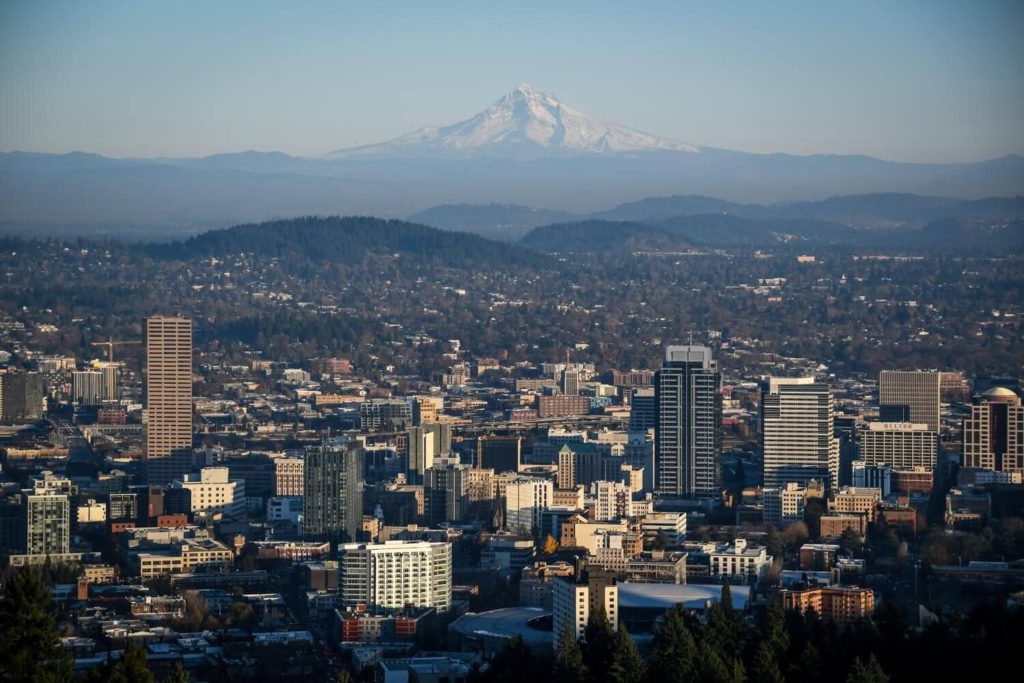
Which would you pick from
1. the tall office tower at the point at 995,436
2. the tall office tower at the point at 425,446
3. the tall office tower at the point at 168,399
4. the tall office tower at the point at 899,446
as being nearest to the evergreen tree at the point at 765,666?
the tall office tower at the point at 425,446

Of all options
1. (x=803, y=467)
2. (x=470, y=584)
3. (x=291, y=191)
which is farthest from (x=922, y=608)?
(x=291, y=191)

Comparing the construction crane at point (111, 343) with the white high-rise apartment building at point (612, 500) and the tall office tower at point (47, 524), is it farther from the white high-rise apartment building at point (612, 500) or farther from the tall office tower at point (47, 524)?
the tall office tower at point (47, 524)

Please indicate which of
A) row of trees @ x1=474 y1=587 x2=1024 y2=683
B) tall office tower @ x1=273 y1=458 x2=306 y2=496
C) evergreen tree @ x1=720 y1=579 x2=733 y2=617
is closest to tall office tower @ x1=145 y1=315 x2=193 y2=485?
tall office tower @ x1=273 y1=458 x2=306 y2=496

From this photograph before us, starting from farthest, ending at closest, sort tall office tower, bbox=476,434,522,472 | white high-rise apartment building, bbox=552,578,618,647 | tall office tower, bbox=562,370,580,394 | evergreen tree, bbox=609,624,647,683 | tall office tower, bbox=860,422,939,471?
1. tall office tower, bbox=562,370,580,394
2. tall office tower, bbox=476,434,522,472
3. tall office tower, bbox=860,422,939,471
4. white high-rise apartment building, bbox=552,578,618,647
5. evergreen tree, bbox=609,624,647,683

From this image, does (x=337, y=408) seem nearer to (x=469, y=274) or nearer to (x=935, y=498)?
(x=935, y=498)

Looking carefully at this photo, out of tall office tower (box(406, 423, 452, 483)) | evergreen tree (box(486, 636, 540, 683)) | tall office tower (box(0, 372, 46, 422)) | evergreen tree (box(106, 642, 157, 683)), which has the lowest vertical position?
evergreen tree (box(486, 636, 540, 683))

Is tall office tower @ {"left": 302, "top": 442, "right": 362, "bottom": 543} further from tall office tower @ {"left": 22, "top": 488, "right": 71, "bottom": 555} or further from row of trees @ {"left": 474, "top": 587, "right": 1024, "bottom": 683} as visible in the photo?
row of trees @ {"left": 474, "top": 587, "right": 1024, "bottom": 683}

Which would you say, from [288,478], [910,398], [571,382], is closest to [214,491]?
[288,478]

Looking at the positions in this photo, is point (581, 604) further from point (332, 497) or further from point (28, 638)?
point (28, 638)

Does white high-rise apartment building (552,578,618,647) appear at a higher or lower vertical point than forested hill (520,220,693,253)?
lower
